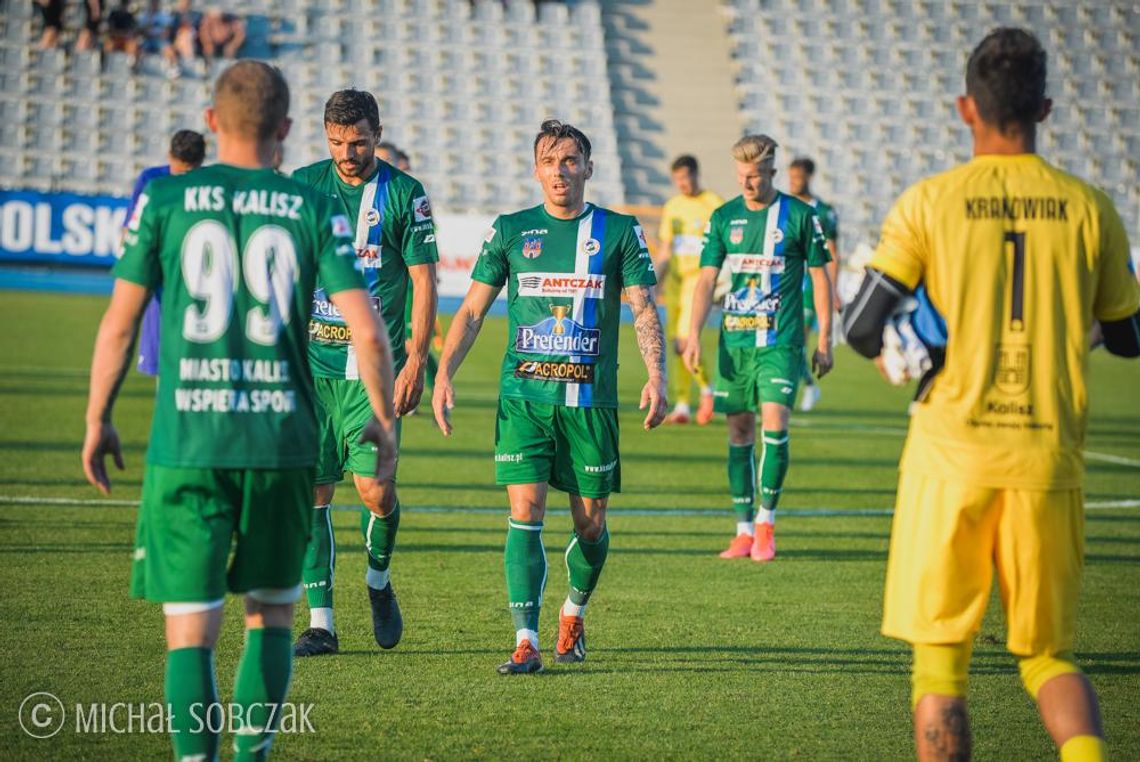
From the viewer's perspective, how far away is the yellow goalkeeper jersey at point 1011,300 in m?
3.74

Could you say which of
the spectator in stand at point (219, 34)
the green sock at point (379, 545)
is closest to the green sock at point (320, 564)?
the green sock at point (379, 545)

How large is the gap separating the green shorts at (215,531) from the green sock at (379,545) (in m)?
2.29

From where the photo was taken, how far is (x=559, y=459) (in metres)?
6.03

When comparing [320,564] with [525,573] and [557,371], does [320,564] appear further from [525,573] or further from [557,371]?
[557,371]

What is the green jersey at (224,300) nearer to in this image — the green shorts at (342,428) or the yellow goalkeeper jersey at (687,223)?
the green shorts at (342,428)

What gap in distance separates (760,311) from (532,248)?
11.1 feet

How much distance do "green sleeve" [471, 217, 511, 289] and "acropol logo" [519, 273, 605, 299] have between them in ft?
0.38

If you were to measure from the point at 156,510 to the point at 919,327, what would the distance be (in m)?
2.12

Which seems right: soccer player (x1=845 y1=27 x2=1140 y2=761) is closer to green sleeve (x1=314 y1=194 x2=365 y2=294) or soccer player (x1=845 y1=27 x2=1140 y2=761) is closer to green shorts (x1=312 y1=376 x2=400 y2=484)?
green sleeve (x1=314 y1=194 x2=365 y2=294)

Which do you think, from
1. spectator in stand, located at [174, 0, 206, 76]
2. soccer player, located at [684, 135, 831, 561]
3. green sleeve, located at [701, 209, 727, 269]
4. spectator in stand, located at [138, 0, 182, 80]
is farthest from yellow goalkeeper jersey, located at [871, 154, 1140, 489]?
spectator in stand, located at [138, 0, 182, 80]

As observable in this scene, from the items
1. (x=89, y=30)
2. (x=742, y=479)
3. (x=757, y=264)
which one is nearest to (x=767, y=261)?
(x=757, y=264)

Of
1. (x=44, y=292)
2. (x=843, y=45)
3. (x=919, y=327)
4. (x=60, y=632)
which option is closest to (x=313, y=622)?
(x=60, y=632)

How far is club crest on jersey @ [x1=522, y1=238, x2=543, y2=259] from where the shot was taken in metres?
6.07

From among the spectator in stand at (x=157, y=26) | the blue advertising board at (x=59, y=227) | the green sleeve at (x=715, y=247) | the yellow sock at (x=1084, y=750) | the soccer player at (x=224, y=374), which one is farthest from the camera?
the spectator in stand at (x=157, y=26)
